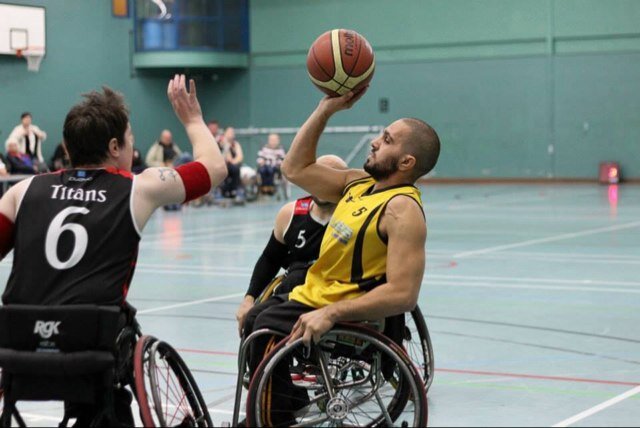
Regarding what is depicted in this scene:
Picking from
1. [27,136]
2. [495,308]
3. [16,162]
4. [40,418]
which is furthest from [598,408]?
[27,136]

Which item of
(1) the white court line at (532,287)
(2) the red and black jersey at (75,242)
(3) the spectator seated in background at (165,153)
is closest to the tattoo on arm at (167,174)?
(2) the red and black jersey at (75,242)

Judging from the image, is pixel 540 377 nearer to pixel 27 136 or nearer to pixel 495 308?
pixel 495 308

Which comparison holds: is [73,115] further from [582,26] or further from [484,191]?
[582,26]

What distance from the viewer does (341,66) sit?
193 inches

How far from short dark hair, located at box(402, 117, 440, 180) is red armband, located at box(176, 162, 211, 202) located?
2.87 ft

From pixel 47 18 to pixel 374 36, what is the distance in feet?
32.1

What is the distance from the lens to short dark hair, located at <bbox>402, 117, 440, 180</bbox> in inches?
173

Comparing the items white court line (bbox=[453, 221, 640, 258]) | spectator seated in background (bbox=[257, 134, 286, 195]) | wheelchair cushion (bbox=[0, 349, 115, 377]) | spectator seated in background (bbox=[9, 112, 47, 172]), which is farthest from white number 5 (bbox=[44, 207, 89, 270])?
spectator seated in background (bbox=[257, 134, 286, 195])

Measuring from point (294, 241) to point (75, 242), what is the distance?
5.69 ft

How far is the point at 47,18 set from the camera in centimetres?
2078

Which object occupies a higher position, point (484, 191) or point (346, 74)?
point (346, 74)

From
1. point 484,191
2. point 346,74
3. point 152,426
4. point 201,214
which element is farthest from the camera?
point 484,191

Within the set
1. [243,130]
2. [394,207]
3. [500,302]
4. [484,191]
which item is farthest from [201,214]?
[394,207]

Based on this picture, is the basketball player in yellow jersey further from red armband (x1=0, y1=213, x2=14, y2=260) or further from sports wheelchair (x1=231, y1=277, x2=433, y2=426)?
red armband (x1=0, y1=213, x2=14, y2=260)
